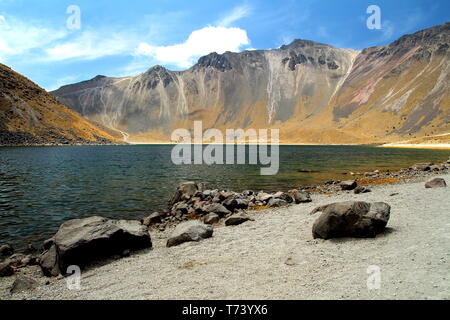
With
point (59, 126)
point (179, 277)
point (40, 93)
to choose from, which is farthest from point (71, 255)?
point (40, 93)

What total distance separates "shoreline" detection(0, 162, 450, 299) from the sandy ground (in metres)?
0.03

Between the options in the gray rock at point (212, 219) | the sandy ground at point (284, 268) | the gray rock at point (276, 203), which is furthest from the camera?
the gray rock at point (276, 203)

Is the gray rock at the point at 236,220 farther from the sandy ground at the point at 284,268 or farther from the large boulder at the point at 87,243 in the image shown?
the large boulder at the point at 87,243

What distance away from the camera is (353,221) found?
41.9ft

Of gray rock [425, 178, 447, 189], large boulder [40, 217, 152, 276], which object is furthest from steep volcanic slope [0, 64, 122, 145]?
gray rock [425, 178, 447, 189]

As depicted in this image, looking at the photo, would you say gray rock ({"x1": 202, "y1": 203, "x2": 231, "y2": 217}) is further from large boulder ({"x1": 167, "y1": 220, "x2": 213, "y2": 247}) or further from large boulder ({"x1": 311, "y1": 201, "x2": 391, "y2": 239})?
large boulder ({"x1": 311, "y1": 201, "x2": 391, "y2": 239})

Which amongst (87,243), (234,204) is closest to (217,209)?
(234,204)

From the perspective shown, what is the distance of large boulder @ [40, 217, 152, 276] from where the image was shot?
41.8ft

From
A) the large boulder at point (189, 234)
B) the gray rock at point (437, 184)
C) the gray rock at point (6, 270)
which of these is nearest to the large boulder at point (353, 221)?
the large boulder at point (189, 234)

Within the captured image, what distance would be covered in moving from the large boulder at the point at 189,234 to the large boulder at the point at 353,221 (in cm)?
594

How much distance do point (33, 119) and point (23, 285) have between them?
166 metres

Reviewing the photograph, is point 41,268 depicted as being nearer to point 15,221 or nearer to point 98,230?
point 98,230

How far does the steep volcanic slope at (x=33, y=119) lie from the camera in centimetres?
13200
